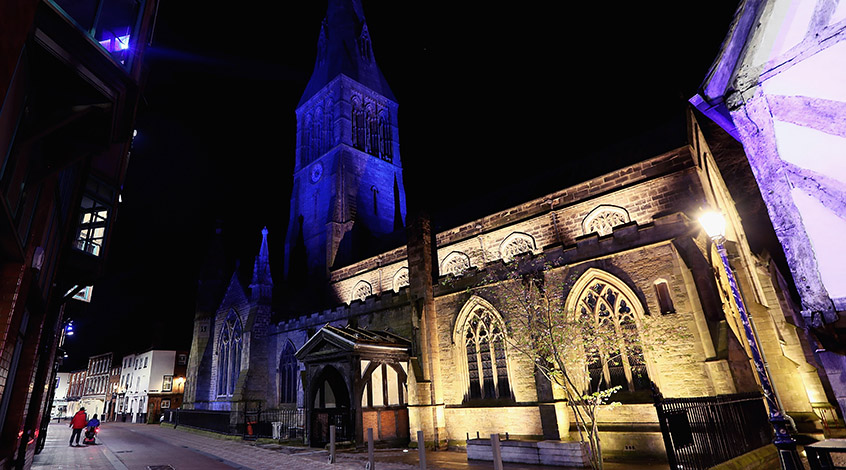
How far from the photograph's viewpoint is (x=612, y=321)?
11.8 metres

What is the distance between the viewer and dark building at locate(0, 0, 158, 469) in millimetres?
4121

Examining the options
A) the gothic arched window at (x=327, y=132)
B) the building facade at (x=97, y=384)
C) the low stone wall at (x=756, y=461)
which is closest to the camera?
the low stone wall at (x=756, y=461)

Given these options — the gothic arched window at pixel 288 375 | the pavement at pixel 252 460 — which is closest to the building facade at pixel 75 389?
the gothic arched window at pixel 288 375

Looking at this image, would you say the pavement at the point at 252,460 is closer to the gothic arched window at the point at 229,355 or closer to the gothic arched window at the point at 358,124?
the gothic arched window at the point at 229,355

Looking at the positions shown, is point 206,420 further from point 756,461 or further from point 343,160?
point 756,461

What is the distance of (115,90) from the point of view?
Result: 5.35 m

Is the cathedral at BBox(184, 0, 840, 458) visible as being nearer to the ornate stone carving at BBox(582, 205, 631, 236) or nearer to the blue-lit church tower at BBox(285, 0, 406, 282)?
the ornate stone carving at BBox(582, 205, 631, 236)

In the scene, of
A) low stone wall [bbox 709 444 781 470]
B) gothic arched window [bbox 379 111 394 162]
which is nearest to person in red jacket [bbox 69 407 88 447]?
low stone wall [bbox 709 444 781 470]

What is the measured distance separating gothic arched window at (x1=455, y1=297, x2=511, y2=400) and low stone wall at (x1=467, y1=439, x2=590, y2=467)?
10.5 ft

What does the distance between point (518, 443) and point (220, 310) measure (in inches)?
1061

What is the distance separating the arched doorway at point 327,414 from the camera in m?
14.7

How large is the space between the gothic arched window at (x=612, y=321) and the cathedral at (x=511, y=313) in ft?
0.16

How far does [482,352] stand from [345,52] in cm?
3607

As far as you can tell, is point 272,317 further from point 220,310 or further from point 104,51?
point 104,51
